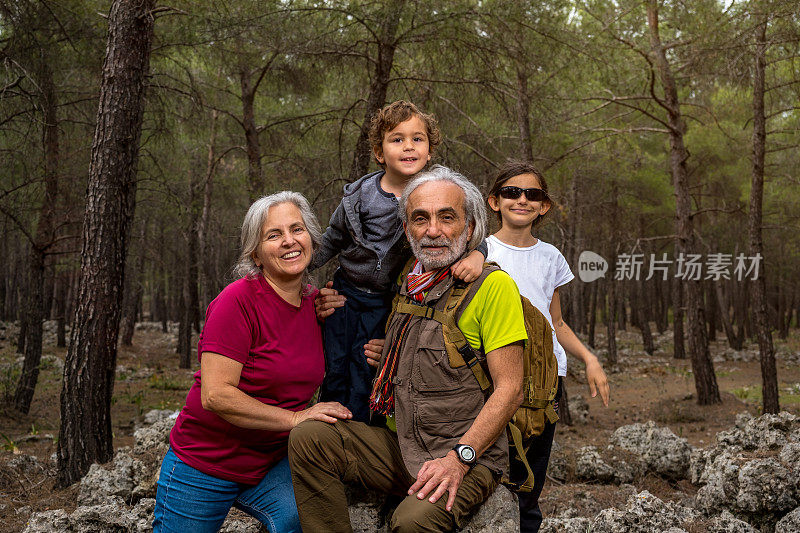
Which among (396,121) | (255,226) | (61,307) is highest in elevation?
(396,121)

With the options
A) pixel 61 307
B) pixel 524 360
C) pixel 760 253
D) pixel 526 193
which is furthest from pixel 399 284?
pixel 61 307

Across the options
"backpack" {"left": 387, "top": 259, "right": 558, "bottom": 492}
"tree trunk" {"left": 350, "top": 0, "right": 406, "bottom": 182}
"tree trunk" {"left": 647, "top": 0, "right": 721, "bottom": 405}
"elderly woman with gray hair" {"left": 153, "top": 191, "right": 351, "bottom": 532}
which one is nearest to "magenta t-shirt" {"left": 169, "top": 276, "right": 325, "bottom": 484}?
"elderly woman with gray hair" {"left": 153, "top": 191, "right": 351, "bottom": 532}

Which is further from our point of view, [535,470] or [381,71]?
[381,71]

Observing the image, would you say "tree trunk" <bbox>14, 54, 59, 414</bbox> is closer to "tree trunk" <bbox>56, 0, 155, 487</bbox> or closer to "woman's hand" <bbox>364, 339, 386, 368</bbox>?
"tree trunk" <bbox>56, 0, 155, 487</bbox>

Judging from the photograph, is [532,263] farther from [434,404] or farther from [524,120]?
[524,120]

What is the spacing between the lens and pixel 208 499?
249cm

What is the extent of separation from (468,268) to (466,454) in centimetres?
64

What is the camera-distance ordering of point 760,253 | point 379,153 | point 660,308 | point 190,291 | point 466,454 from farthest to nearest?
point 660,308 → point 190,291 → point 760,253 → point 379,153 → point 466,454

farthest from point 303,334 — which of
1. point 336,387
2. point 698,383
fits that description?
point 698,383

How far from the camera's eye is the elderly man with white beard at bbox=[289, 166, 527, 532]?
7.14 ft

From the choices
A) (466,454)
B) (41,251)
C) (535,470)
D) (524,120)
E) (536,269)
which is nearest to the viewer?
(466,454)

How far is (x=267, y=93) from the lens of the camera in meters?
12.2

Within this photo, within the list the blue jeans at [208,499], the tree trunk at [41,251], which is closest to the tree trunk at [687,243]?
the tree trunk at [41,251]

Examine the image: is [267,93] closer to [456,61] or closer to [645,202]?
[456,61]
